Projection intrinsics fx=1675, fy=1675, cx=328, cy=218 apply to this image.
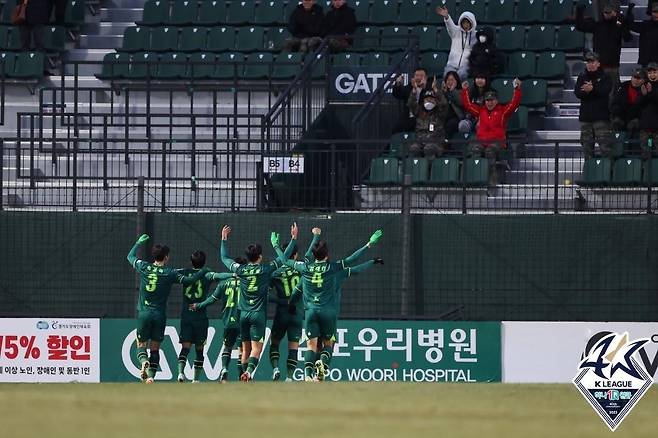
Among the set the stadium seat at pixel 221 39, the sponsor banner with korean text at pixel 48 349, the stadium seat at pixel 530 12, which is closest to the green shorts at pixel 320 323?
the sponsor banner with korean text at pixel 48 349

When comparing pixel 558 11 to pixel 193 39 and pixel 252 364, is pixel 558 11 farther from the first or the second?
pixel 252 364

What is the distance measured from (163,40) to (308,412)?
1521cm

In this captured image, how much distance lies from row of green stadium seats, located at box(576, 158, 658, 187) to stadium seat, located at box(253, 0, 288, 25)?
7781 mm

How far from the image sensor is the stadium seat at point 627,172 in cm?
2394

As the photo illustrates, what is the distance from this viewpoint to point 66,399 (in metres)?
16.7

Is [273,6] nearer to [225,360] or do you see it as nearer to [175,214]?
[175,214]

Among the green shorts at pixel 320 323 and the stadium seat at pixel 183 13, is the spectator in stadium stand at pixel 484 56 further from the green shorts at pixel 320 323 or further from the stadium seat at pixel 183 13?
the green shorts at pixel 320 323

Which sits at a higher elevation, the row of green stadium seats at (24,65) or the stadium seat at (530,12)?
the stadium seat at (530,12)

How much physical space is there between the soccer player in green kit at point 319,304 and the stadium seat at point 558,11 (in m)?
9.09

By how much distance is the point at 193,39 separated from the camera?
1157 inches

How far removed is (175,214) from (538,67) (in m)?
6.97

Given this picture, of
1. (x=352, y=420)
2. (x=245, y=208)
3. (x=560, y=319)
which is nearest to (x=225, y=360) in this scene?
(x=245, y=208)

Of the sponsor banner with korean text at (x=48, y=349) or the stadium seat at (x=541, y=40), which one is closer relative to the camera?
the sponsor banner with korean text at (x=48, y=349)

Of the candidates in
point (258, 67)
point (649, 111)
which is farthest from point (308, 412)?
point (258, 67)
